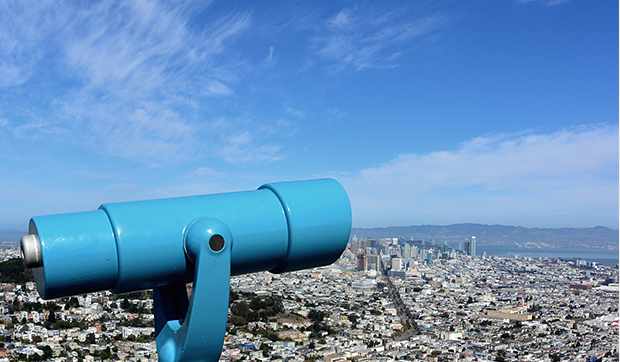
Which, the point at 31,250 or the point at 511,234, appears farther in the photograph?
the point at 511,234

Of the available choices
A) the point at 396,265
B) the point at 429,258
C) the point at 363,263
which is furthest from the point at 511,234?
the point at 363,263

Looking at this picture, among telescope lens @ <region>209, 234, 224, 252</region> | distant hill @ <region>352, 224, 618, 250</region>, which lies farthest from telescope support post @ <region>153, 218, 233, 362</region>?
distant hill @ <region>352, 224, 618, 250</region>

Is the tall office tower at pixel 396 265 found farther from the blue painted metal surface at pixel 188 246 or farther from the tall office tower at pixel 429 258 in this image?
the blue painted metal surface at pixel 188 246

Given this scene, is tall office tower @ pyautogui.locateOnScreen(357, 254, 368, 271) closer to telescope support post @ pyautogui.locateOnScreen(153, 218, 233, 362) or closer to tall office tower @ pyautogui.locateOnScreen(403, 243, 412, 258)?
tall office tower @ pyautogui.locateOnScreen(403, 243, 412, 258)

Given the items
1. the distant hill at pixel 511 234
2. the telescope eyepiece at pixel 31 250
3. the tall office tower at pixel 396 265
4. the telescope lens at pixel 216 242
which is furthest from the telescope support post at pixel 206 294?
the distant hill at pixel 511 234

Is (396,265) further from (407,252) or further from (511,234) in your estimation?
(511,234)

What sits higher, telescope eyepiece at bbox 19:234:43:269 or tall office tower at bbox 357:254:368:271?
telescope eyepiece at bbox 19:234:43:269
